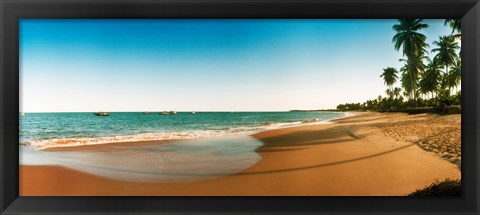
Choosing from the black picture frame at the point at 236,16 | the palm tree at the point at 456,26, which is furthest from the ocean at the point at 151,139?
the palm tree at the point at 456,26

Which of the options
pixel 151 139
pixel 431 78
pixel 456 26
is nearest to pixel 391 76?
pixel 431 78

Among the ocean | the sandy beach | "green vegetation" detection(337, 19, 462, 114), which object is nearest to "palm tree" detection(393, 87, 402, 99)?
"green vegetation" detection(337, 19, 462, 114)

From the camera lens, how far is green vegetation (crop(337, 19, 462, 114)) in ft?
7.58

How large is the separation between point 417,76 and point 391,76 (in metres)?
0.22

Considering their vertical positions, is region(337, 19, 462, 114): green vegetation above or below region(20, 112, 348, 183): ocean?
above

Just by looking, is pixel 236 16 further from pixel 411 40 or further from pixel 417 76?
pixel 417 76

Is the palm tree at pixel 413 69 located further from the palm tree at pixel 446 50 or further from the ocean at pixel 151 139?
the ocean at pixel 151 139

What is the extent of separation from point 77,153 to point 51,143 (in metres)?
0.35

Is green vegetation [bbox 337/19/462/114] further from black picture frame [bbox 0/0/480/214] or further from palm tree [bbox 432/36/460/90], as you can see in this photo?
black picture frame [bbox 0/0/480/214]

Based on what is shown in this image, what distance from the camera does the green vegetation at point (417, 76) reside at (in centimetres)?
231

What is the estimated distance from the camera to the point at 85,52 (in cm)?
275

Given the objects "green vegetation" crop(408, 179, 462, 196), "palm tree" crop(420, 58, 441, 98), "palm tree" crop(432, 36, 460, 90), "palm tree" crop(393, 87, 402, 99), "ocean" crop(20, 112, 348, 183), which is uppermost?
"palm tree" crop(432, 36, 460, 90)

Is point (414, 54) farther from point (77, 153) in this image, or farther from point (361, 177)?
point (77, 153)

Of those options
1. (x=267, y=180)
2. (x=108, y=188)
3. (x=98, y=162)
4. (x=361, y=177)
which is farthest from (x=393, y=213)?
(x=98, y=162)
